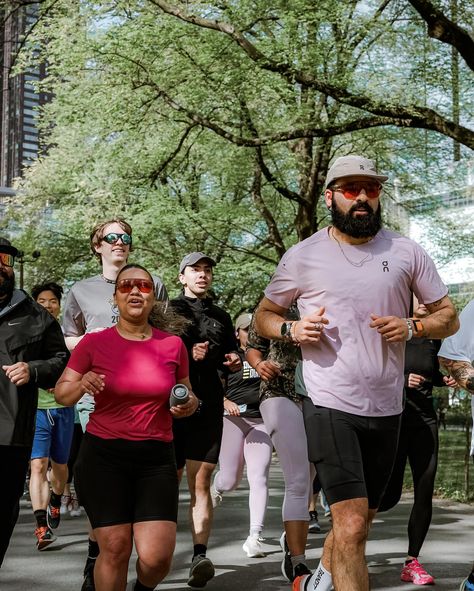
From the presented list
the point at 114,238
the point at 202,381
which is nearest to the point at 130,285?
the point at 114,238

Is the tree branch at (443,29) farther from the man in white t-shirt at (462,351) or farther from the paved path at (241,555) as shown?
the man in white t-shirt at (462,351)

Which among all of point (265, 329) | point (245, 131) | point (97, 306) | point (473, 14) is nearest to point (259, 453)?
point (97, 306)

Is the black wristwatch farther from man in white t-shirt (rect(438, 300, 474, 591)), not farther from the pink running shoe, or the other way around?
the pink running shoe

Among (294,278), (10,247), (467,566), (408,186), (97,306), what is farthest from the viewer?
(408,186)

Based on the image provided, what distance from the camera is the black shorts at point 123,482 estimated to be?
4.72 meters

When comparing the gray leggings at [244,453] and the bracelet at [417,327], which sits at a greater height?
the bracelet at [417,327]

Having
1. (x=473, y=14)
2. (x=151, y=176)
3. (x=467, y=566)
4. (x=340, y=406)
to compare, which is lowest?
(x=467, y=566)

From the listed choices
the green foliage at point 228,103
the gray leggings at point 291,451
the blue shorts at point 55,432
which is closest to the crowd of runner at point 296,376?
the gray leggings at point 291,451

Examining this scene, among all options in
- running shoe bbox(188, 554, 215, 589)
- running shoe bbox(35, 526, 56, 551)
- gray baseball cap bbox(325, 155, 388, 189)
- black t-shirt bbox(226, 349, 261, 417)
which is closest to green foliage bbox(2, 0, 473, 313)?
black t-shirt bbox(226, 349, 261, 417)

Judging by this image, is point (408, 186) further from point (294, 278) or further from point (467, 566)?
point (294, 278)

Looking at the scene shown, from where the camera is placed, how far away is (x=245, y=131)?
18641 millimetres

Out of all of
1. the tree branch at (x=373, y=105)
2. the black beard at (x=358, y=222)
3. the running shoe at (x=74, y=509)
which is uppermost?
the tree branch at (x=373, y=105)

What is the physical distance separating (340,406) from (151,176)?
672 inches

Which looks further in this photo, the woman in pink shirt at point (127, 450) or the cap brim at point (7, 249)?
the cap brim at point (7, 249)
